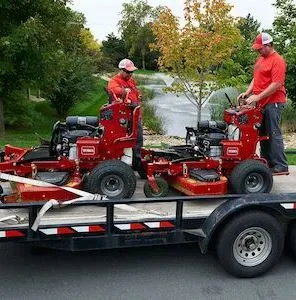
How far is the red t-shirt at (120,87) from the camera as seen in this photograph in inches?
226

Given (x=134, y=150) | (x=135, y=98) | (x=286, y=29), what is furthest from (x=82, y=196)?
(x=286, y=29)

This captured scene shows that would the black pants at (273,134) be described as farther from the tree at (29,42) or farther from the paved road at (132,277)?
the tree at (29,42)

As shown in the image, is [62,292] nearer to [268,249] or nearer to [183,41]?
[268,249]

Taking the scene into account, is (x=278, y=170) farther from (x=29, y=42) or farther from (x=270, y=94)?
(x=29, y=42)

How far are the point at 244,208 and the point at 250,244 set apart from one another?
394 millimetres

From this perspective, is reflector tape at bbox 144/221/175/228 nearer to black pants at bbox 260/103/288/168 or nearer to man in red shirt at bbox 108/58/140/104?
man in red shirt at bbox 108/58/140/104

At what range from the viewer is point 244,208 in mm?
4465

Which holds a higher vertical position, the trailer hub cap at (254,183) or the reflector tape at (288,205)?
the trailer hub cap at (254,183)

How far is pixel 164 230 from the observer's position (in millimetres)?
4426

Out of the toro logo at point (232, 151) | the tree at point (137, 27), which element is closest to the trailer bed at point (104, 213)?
the toro logo at point (232, 151)

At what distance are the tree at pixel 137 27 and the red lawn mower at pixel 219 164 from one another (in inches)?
2231

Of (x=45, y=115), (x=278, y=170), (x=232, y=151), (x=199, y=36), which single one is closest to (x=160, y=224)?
(x=232, y=151)

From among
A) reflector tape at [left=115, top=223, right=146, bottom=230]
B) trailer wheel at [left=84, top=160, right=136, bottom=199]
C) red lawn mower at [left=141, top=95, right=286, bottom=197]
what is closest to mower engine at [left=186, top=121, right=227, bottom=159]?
red lawn mower at [left=141, top=95, right=286, bottom=197]

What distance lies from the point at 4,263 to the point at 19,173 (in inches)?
36.5
